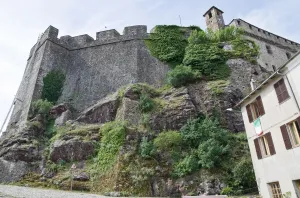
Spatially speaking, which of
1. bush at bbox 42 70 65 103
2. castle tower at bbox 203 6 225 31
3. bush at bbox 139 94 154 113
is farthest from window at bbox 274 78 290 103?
bush at bbox 42 70 65 103

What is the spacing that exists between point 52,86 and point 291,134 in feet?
75.2

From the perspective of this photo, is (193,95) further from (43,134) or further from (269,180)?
Answer: (43,134)

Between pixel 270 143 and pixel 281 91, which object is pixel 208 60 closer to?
pixel 281 91

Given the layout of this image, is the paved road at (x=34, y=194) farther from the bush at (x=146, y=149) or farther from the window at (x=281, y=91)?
the window at (x=281, y=91)

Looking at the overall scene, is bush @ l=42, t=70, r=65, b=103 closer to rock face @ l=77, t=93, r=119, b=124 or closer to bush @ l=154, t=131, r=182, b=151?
rock face @ l=77, t=93, r=119, b=124

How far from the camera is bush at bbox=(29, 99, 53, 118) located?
79.5 feet

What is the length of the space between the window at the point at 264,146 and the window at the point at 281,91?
189 centimetres

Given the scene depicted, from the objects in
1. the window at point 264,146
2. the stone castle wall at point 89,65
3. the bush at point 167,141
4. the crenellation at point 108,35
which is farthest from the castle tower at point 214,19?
the window at point 264,146

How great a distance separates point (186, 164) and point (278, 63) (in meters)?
21.5

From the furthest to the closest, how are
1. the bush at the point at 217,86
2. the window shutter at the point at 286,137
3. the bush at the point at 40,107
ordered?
the bush at the point at 40,107 < the bush at the point at 217,86 < the window shutter at the point at 286,137

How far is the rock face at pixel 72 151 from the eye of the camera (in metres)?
19.1

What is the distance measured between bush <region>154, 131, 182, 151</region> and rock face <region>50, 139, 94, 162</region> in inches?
194

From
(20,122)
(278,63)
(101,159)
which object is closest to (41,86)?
(20,122)

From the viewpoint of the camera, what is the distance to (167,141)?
58.8ft
